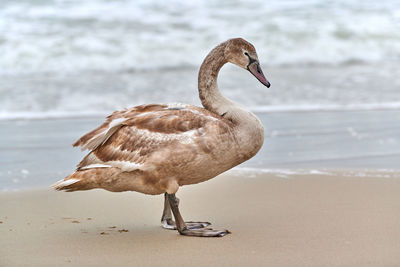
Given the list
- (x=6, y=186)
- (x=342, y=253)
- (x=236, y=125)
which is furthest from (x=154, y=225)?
(x=6, y=186)

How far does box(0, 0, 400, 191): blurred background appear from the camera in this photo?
731cm

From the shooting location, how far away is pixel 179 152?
4.22 metres

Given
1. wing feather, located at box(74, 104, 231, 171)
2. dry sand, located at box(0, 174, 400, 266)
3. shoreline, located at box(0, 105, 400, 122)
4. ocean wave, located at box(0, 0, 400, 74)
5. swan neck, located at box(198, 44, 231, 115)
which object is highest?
ocean wave, located at box(0, 0, 400, 74)

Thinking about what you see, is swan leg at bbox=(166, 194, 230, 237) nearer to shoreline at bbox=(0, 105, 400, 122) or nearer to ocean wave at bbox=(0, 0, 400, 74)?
shoreline at bbox=(0, 105, 400, 122)

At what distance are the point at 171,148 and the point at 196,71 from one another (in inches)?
375

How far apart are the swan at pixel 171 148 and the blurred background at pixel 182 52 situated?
5.31 meters

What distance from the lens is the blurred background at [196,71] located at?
731cm

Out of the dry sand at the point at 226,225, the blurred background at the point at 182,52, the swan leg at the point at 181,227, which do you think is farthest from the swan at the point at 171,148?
the blurred background at the point at 182,52

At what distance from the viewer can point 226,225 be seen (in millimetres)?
4652

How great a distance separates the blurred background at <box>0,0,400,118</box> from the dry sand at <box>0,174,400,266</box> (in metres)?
4.25

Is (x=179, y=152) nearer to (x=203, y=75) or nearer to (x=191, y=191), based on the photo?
(x=203, y=75)

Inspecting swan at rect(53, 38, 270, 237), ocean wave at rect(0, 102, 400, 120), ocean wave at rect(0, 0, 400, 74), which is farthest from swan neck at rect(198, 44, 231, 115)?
ocean wave at rect(0, 0, 400, 74)

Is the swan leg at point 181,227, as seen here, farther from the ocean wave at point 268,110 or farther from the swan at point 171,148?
the ocean wave at point 268,110

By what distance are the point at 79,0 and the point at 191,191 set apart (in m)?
14.2
